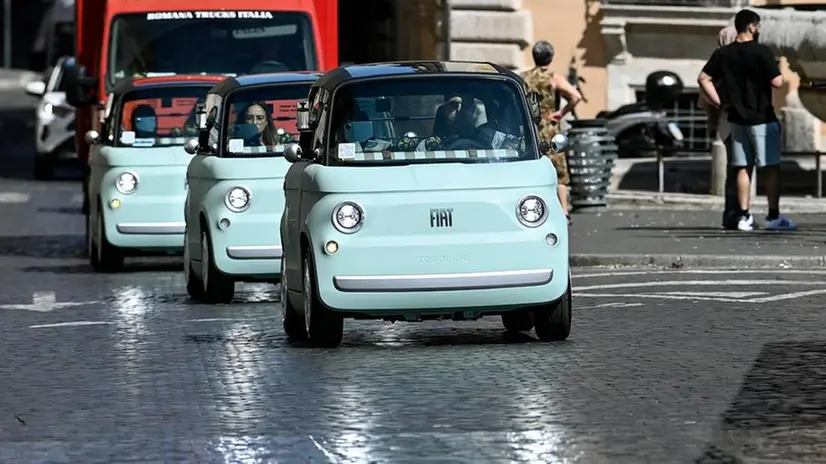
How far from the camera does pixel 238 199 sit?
15.8 metres

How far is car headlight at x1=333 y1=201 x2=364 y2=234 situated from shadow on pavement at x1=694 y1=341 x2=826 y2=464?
2.20 meters

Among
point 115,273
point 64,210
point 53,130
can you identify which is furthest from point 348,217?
point 53,130

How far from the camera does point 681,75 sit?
1264 inches

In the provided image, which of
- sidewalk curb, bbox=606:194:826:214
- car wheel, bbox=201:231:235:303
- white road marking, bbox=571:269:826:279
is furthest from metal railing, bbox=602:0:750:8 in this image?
car wheel, bbox=201:231:235:303

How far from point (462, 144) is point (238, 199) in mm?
3225

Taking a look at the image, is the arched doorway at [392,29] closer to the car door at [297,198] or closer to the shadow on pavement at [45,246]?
the shadow on pavement at [45,246]

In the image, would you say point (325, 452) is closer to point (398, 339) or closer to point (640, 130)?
point (398, 339)

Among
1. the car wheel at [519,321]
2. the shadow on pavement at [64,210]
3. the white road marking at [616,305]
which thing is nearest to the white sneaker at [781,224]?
the white road marking at [616,305]

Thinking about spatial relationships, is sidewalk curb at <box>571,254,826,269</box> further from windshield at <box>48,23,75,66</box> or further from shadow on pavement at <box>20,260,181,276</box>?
windshield at <box>48,23,75,66</box>

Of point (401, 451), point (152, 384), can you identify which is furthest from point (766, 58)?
point (401, 451)

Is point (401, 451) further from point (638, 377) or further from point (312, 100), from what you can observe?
point (312, 100)

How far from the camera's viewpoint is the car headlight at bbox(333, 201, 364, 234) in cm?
1238

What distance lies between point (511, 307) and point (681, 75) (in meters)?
20.1

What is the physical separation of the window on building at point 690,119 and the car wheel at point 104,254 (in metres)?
13.9
